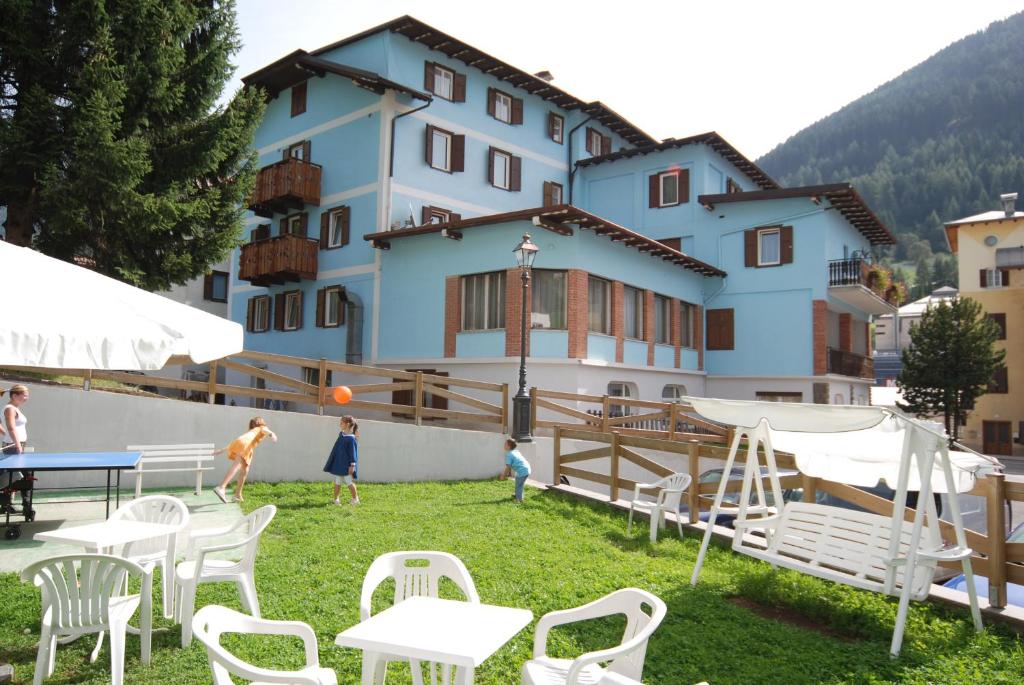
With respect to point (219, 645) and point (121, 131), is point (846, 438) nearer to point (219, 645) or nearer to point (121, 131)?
point (219, 645)

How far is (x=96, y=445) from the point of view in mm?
11633

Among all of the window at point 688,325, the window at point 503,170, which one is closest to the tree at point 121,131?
the window at point 503,170

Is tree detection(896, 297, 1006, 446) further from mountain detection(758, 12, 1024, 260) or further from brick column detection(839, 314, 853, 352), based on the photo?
mountain detection(758, 12, 1024, 260)

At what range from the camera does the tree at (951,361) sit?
110 feet

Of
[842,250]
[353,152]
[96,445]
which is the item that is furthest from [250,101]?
[842,250]

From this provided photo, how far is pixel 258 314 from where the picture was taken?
27.3 m

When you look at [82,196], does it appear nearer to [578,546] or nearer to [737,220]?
[578,546]

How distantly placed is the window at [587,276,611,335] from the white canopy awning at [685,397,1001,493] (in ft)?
38.8

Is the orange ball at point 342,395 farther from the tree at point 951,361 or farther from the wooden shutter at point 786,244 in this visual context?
the tree at point 951,361

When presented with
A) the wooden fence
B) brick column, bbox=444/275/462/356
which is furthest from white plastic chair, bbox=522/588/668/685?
brick column, bbox=444/275/462/356

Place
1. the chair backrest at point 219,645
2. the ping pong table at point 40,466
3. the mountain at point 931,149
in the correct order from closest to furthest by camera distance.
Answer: the chair backrest at point 219,645 → the ping pong table at point 40,466 → the mountain at point 931,149

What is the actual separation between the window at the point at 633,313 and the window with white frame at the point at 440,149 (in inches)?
306

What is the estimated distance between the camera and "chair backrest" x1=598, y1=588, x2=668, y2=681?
335 cm

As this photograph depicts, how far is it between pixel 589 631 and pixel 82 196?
1337 cm
